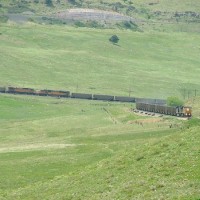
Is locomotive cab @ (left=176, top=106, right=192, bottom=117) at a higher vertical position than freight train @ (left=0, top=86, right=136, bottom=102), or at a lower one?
lower

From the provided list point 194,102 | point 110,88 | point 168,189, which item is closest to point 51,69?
point 110,88

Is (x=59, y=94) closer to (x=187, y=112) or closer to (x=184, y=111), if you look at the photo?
(x=184, y=111)

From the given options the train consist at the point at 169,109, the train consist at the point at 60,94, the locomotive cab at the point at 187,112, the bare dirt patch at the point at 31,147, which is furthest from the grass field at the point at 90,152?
the train consist at the point at 60,94

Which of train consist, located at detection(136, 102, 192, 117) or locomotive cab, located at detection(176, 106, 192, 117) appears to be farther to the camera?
train consist, located at detection(136, 102, 192, 117)

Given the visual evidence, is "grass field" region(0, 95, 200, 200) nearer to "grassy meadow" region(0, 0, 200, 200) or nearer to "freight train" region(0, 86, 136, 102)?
"grassy meadow" region(0, 0, 200, 200)

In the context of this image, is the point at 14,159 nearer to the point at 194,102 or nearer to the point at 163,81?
the point at 194,102

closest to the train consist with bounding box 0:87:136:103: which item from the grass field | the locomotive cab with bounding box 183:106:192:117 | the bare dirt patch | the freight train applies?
the freight train

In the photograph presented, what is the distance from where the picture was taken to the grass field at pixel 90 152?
3880 centimetres

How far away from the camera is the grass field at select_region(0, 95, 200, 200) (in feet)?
127

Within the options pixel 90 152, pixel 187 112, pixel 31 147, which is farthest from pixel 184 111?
pixel 90 152

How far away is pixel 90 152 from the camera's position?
77.9 metres

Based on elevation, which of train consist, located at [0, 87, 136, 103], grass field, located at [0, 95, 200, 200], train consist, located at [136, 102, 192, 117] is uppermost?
train consist, located at [0, 87, 136, 103]

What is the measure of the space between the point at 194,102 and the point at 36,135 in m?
50.2

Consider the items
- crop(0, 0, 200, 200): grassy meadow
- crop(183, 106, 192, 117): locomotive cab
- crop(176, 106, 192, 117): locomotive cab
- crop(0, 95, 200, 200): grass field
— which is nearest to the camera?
crop(0, 95, 200, 200): grass field
